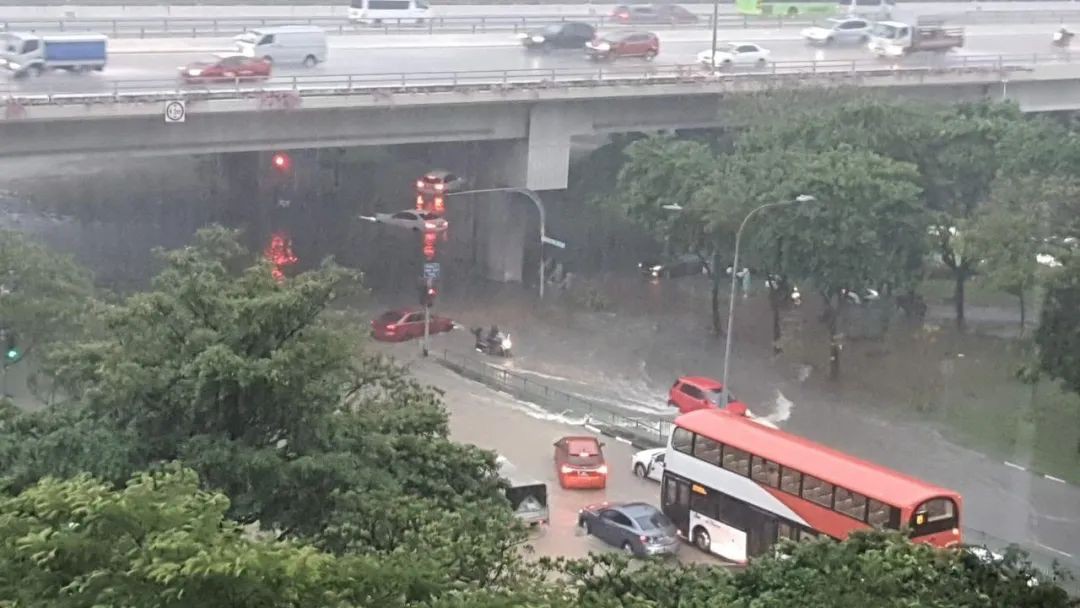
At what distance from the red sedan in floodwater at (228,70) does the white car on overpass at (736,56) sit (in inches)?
436

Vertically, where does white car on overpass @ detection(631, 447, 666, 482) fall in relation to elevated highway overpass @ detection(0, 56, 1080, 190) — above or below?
below

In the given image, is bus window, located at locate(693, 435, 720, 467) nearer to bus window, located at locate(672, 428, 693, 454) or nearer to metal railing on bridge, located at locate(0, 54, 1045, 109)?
bus window, located at locate(672, 428, 693, 454)

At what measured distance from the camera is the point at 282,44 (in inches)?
1289

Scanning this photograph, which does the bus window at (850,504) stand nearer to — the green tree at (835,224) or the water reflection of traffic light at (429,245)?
the green tree at (835,224)

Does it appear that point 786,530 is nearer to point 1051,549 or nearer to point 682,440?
point 682,440

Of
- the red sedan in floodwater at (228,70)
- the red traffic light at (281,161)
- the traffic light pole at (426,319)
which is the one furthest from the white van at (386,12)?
the traffic light pole at (426,319)

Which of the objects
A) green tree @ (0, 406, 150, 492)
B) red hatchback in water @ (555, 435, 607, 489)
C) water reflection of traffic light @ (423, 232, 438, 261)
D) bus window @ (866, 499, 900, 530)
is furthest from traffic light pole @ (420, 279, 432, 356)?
green tree @ (0, 406, 150, 492)

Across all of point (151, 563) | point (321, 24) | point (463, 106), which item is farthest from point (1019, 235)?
point (151, 563)

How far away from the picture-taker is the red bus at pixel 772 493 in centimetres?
1662

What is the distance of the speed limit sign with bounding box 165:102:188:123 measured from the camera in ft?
88.3

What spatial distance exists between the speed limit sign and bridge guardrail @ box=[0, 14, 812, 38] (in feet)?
25.0

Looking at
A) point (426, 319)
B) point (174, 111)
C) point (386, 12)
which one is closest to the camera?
point (174, 111)

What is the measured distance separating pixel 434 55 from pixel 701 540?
62.5 feet

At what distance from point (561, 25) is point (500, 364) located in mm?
12519
